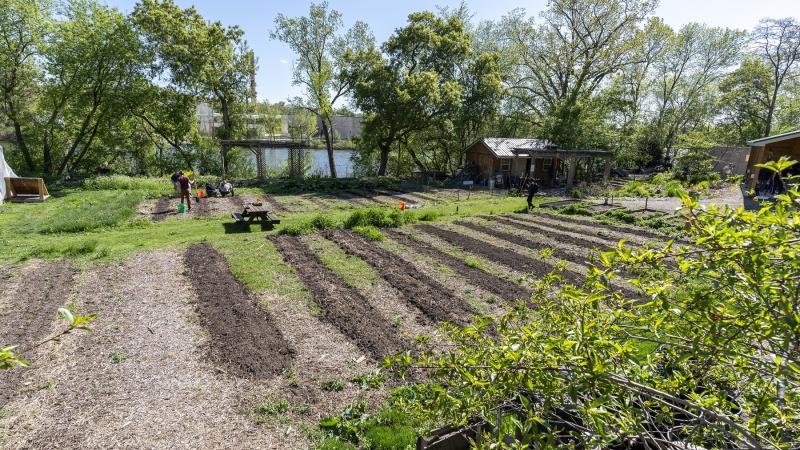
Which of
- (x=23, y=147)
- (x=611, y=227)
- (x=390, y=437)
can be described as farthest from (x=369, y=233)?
(x=23, y=147)

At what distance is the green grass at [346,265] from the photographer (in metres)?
9.80

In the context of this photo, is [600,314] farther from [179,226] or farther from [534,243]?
[179,226]

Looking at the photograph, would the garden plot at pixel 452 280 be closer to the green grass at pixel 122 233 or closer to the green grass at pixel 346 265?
the green grass at pixel 346 265

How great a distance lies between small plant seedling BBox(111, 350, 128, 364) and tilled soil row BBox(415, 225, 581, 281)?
27.5 feet

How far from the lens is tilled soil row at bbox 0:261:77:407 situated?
5.84 meters

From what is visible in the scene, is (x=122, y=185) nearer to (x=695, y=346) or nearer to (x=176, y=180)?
(x=176, y=180)

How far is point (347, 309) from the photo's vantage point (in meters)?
8.22

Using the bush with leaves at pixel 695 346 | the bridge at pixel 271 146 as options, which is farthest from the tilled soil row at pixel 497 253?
A: the bridge at pixel 271 146

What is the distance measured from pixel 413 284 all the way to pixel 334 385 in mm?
4111

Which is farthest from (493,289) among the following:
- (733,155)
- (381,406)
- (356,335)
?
(733,155)

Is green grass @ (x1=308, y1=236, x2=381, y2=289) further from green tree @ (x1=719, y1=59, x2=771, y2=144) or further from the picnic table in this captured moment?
green tree @ (x1=719, y1=59, x2=771, y2=144)

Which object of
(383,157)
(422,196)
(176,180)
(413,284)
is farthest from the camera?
(383,157)

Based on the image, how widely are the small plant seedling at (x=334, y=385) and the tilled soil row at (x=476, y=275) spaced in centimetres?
383

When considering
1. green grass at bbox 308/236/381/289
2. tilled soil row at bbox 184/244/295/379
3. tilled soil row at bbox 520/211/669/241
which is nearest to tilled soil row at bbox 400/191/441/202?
tilled soil row at bbox 520/211/669/241
